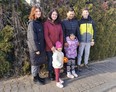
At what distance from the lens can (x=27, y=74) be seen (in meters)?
5.76

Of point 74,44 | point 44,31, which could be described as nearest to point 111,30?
point 74,44

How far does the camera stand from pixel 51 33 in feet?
16.6

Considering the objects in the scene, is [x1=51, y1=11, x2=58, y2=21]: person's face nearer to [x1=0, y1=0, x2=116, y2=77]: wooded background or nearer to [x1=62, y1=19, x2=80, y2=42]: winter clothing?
[x1=62, y1=19, x2=80, y2=42]: winter clothing

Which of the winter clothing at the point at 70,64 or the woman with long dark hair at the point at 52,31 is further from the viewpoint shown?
the winter clothing at the point at 70,64

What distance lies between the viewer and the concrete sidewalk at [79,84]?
499 centimetres

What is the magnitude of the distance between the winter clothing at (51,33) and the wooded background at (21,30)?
885 mm

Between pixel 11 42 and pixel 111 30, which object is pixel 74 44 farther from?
pixel 111 30

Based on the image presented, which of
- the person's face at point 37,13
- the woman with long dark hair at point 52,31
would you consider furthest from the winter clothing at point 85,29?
the person's face at point 37,13

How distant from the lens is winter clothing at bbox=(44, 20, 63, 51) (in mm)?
5002

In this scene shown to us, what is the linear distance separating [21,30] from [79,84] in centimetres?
213

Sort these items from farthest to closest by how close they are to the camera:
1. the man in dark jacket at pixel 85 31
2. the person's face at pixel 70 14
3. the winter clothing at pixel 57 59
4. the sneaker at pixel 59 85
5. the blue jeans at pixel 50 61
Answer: the man in dark jacket at pixel 85 31 → the person's face at pixel 70 14 → the blue jeans at pixel 50 61 → the sneaker at pixel 59 85 → the winter clothing at pixel 57 59

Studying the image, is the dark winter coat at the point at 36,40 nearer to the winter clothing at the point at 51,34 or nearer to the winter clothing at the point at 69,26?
the winter clothing at the point at 51,34

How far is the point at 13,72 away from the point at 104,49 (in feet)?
11.1

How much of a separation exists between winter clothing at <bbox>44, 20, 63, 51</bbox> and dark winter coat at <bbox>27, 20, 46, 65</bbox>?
0.41 feet
